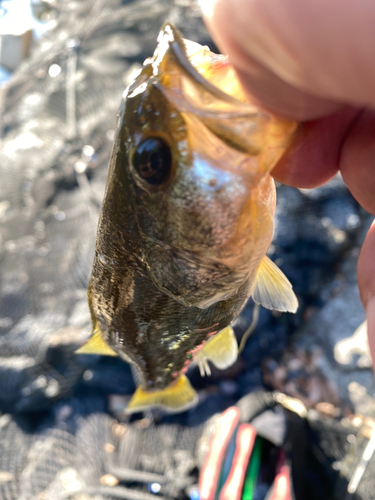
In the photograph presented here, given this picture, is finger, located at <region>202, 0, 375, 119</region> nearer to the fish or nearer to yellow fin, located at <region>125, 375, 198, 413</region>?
the fish

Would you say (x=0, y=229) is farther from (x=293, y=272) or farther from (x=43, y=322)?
(x=293, y=272)

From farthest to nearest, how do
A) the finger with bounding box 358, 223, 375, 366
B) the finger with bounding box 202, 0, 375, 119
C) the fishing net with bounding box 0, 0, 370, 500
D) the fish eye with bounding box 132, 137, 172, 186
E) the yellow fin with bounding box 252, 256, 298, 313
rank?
the fishing net with bounding box 0, 0, 370, 500, the yellow fin with bounding box 252, 256, 298, 313, the finger with bounding box 358, 223, 375, 366, the fish eye with bounding box 132, 137, 172, 186, the finger with bounding box 202, 0, 375, 119

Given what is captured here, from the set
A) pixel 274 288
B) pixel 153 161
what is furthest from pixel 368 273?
pixel 153 161

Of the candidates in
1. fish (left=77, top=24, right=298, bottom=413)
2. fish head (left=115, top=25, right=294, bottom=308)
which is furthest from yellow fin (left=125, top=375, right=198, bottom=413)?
fish head (left=115, top=25, right=294, bottom=308)

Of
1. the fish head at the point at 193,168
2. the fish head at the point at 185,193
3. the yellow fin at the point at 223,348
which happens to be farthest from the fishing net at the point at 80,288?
the fish head at the point at 193,168

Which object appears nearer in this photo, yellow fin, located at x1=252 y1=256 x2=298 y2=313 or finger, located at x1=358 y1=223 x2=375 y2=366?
finger, located at x1=358 y1=223 x2=375 y2=366

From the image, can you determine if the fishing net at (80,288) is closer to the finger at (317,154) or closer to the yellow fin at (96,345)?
the yellow fin at (96,345)

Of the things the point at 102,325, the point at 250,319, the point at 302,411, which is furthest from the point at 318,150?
the point at 302,411
